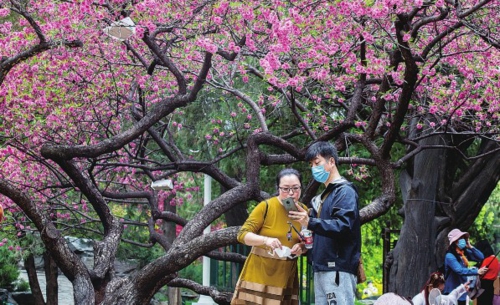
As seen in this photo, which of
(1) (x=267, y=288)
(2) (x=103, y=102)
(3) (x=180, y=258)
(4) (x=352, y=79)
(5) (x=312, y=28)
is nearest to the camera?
(1) (x=267, y=288)

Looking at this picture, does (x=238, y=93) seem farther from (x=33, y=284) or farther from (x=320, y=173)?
(x=33, y=284)

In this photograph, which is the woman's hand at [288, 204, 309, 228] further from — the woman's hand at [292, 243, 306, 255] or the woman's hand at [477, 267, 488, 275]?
the woman's hand at [477, 267, 488, 275]

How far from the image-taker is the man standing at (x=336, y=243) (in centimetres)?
489

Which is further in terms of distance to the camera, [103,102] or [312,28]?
[103,102]

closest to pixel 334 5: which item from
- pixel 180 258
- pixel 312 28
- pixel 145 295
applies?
pixel 312 28

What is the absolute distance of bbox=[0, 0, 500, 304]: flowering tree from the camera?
904 centimetres

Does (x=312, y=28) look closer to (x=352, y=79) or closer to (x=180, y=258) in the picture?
(x=352, y=79)

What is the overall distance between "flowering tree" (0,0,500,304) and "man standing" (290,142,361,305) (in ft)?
10.6

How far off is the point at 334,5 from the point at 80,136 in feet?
17.3

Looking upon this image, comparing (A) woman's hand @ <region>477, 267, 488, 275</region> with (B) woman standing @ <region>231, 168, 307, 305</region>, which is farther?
(A) woman's hand @ <region>477, 267, 488, 275</region>

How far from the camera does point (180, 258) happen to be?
29.1ft

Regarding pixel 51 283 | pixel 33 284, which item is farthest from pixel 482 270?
pixel 33 284

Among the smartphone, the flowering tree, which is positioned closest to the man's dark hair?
the smartphone

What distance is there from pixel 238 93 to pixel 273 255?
5.99 meters
